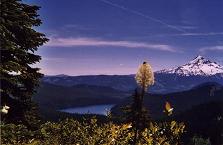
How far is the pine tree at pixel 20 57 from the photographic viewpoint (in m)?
13.8

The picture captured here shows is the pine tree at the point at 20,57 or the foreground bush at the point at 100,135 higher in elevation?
the pine tree at the point at 20,57

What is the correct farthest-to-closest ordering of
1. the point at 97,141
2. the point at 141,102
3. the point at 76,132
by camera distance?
the point at 76,132, the point at 97,141, the point at 141,102

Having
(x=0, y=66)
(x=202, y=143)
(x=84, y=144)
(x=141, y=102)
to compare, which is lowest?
(x=202, y=143)

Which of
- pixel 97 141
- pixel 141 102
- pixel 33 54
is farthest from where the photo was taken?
pixel 97 141

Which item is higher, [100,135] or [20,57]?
[20,57]

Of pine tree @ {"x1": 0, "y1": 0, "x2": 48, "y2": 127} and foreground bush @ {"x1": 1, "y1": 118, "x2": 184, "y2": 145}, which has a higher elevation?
pine tree @ {"x1": 0, "y1": 0, "x2": 48, "y2": 127}

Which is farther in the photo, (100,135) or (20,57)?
(100,135)

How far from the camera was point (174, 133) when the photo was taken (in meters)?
19.1

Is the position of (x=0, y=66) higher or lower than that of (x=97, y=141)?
higher

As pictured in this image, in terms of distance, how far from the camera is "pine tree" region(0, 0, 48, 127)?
543 inches

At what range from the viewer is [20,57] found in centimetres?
1522

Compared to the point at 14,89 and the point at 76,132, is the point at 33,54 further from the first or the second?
the point at 76,132

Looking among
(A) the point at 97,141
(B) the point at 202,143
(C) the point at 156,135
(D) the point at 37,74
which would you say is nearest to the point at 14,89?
(D) the point at 37,74

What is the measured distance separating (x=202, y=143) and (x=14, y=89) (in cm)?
12576
